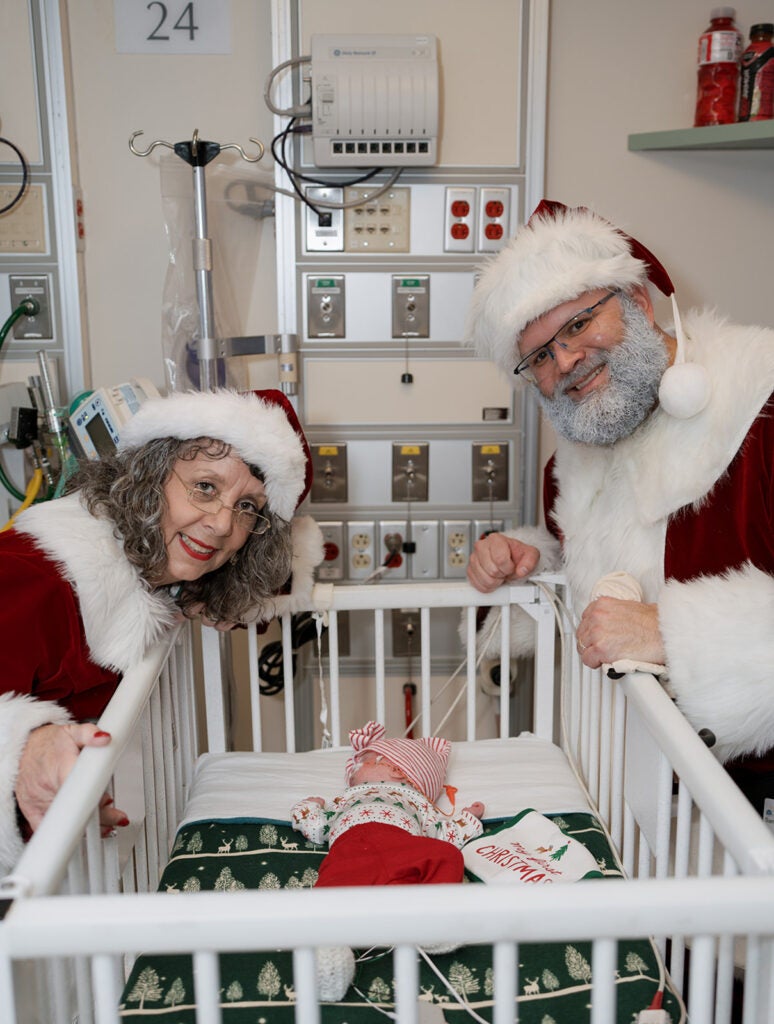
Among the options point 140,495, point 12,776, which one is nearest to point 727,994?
point 12,776

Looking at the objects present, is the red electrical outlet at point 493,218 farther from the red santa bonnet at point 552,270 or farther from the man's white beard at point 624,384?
the man's white beard at point 624,384

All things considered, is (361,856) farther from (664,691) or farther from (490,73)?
(490,73)

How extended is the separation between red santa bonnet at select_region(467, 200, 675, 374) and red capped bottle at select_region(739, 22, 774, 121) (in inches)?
32.8

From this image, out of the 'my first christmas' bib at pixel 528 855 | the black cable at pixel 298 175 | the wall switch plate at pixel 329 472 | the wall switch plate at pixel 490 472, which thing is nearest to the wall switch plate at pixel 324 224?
the black cable at pixel 298 175

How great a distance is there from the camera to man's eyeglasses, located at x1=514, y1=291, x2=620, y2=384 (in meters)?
1.64

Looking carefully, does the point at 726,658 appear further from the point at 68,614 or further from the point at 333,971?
the point at 68,614

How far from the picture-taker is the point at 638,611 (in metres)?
1.48

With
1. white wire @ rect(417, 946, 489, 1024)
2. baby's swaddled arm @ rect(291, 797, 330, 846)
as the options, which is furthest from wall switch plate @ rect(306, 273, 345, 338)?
white wire @ rect(417, 946, 489, 1024)

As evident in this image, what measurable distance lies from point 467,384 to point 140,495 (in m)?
1.14

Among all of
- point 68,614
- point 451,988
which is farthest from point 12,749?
point 451,988

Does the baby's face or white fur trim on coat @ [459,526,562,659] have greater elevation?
white fur trim on coat @ [459,526,562,659]

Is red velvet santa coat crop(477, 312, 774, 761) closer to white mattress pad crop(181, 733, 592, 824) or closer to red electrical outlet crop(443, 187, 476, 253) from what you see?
white mattress pad crop(181, 733, 592, 824)

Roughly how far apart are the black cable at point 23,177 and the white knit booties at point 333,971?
1.93 metres

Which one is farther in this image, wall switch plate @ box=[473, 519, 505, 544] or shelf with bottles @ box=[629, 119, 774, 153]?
wall switch plate @ box=[473, 519, 505, 544]
